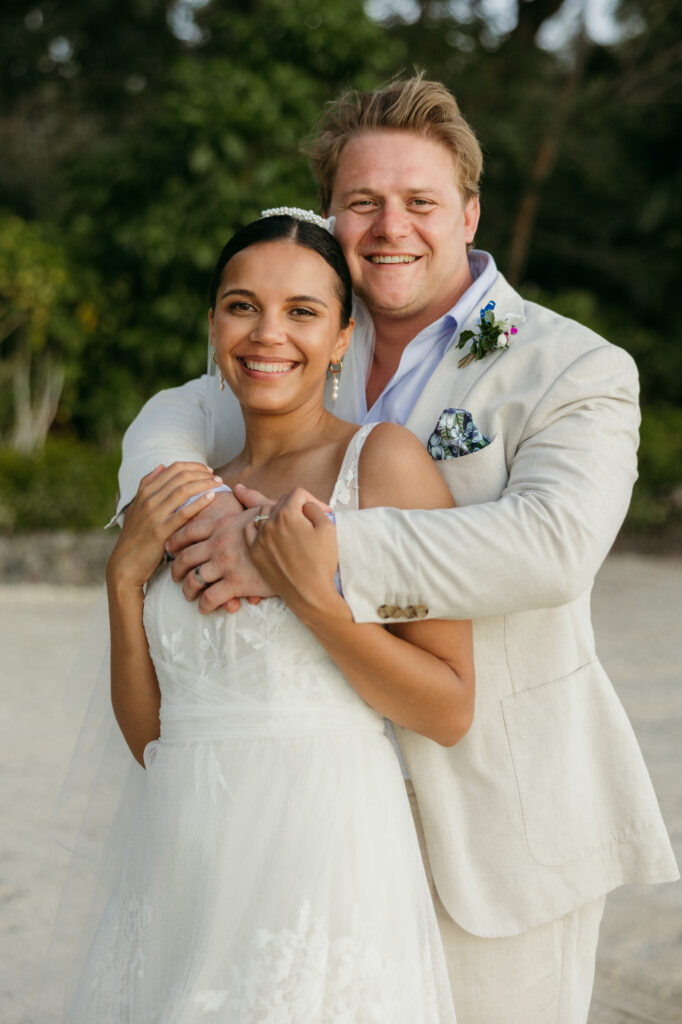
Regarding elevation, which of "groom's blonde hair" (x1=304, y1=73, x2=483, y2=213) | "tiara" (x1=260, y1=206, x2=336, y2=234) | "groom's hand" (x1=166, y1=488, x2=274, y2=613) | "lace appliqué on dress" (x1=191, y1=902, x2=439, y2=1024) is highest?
"groom's blonde hair" (x1=304, y1=73, x2=483, y2=213)

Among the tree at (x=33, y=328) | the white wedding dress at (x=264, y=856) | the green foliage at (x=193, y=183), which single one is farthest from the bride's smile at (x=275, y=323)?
the tree at (x=33, y=328)

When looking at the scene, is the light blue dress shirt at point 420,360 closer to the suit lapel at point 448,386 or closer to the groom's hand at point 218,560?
the suit lapel at point 448,386

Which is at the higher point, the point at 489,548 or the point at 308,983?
the point at 489,548

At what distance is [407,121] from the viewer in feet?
8.96

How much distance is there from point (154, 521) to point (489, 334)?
843 millimetres

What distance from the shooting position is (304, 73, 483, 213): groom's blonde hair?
2.71 meters

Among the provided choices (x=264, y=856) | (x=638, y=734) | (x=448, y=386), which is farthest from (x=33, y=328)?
(x=264, y=856)

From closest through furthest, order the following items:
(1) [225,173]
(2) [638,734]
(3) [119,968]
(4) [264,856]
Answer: (4) [264,856]
(3) [119,968]
(2) [638,734]
(1) [225,173]

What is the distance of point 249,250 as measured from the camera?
2.47 metres

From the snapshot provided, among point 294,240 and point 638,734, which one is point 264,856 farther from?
point 638,734

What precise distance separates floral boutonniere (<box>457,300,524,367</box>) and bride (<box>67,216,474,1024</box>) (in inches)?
12.2

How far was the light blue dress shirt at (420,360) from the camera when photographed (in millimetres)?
2672

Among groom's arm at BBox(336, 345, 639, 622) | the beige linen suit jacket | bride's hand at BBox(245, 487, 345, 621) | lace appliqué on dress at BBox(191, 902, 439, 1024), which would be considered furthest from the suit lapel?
lace appliqué on dress at BBox(191, 902, 439, 1024)

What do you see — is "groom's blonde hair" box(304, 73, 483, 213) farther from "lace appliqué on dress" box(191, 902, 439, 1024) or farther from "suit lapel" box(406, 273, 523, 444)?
"lace appliqué on dress" box(191, 902, 439, 1024)
